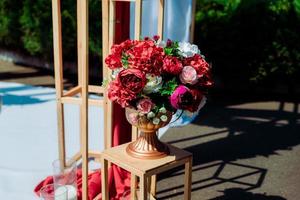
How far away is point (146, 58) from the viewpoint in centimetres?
195

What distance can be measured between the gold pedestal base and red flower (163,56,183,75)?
377 millimetres

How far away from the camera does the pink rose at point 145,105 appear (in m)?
1.98

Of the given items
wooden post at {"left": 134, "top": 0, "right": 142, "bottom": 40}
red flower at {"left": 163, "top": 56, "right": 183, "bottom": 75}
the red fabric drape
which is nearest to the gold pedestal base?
red flower at {"left": 163, "top": 56, "right": 183, "bottom": 75}

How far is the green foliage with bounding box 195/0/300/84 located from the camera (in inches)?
216

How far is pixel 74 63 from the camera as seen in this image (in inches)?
259

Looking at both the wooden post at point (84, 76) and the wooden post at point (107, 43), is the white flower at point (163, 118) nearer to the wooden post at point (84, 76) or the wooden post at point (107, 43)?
the wooden post at point (84, 76)

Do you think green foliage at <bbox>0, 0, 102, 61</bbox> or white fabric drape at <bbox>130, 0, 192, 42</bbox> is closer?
white fabric drape at <bbox>130, 0, 192, 42</bbox>

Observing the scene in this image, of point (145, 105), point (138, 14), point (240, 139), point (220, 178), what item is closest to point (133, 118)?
point (145, 105)

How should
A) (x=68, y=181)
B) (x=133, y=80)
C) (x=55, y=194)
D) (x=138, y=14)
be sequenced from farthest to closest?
1. (x=68, y=181)
2. (x=55, y=194)
3. (x=138, y=14)
4. (x=133, y=80)

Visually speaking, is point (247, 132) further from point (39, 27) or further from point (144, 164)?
point (39, 27)

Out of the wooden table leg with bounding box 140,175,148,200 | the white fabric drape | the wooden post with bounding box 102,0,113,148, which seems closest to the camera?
the wooden table leg with bounding box 140,175,148,200

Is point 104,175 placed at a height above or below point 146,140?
below

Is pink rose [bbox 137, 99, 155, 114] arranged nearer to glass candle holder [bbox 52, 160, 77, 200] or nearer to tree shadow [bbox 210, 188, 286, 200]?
glass candle holder [bbox 52, 160, 77, 200]

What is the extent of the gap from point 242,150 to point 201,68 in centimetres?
208
